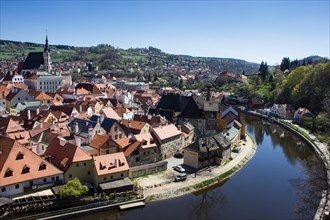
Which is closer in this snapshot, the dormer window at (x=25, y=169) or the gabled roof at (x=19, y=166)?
the gabled roof at (x=19, y=166)

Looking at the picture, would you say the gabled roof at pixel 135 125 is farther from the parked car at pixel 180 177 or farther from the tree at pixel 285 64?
the tree at pixel 285 64

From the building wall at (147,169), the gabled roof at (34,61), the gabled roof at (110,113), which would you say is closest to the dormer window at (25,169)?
the building wall at (147,169)

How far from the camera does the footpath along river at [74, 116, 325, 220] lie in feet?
83.6

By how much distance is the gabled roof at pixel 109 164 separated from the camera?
2712 centimetres

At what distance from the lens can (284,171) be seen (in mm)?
37500

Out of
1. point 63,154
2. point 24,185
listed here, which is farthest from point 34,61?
point 24,185

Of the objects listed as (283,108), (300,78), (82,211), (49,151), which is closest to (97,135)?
(49,151)

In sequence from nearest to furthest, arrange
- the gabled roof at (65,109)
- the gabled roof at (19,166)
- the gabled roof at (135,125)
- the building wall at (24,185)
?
the building wall at (24,185)
the gabled roof at (19,166)
the gabled roof at (135,125)
the gabled roof at (65,109)

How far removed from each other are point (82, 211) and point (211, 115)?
28.5 m

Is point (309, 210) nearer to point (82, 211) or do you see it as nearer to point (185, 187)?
point (185, 187)

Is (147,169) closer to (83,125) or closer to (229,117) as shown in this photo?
(83,125)

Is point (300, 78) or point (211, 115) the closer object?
point (211, 115)

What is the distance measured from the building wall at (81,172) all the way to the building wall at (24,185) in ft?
2.21

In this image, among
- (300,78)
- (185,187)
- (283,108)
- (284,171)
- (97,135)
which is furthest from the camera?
(300,78)
